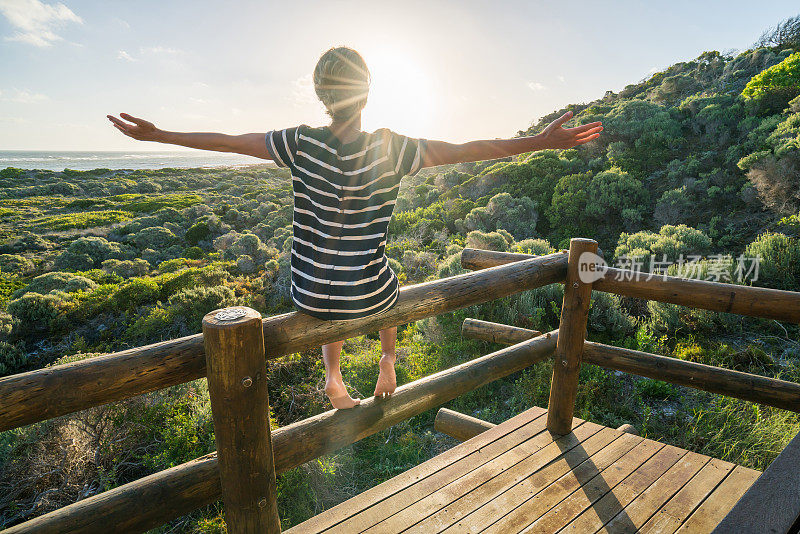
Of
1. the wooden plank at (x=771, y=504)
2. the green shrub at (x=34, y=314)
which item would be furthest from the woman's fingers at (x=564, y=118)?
the green shrub at (x=34, y=314)

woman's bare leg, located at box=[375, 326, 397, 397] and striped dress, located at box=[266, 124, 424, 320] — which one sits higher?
striped dress, located at box=[266, 124, 424, 320]

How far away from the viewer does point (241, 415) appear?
1423 millimetres

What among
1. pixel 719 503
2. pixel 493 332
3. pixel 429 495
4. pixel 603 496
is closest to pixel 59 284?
pixel 493 332

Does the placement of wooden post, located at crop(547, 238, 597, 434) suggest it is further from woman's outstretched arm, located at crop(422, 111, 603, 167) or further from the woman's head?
the woman's head

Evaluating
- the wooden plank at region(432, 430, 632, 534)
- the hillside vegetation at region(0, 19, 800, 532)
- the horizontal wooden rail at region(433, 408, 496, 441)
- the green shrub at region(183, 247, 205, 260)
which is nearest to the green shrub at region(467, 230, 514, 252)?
the hillside vegetation at region(0, 19, 800, 532)

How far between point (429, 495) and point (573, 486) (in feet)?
2.78

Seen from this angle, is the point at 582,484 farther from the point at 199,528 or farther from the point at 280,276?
the point at 280,276

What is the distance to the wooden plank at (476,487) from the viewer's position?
7.06 feet

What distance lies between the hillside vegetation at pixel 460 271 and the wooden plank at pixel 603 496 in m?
2.20

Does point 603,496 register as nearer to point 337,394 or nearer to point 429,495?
point 429,495

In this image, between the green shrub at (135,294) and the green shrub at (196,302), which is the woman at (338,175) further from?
the green shrub at (135,294)

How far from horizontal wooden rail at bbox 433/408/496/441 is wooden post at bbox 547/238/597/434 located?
652 millimetres

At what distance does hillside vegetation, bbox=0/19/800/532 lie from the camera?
4703 millimetres

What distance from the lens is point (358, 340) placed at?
7.86 metres
